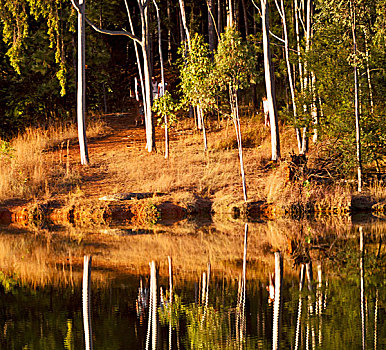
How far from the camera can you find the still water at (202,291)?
27.3ft

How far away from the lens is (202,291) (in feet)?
36.1

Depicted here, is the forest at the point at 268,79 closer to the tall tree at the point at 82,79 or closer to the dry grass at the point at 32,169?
the tall tree at the point at 82,79

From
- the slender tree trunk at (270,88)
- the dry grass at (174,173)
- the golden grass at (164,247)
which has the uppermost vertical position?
the slender tree trunk at (270,88)

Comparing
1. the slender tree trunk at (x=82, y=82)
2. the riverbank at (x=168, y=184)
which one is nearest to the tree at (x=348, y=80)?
the riverbank at (x=168, y=184)

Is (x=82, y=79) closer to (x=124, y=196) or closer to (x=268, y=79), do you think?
(x=124, y=196)

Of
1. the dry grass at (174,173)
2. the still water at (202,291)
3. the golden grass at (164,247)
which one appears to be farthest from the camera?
the dry grass at (174,173)

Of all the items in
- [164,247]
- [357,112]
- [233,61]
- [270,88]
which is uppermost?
[233,61]

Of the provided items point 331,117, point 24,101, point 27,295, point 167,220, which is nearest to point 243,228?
point 167,220

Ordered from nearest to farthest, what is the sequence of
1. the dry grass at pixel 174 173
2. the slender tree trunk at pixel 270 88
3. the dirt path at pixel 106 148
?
the dry grass at pixel 174 173
the dirt path at pixel 106 148
the slender tree trunk at pixel 270 88

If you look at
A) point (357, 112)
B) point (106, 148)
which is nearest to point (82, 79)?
point (106, 148)

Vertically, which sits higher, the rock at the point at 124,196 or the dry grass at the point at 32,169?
the dry grass at the point at 32,169

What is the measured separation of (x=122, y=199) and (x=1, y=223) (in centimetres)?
386

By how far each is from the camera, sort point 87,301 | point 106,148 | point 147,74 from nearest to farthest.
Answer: point 87,301, point 147,74, point 106,148

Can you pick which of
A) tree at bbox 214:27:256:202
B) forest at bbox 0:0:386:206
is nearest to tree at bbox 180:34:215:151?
forest at bbox 0:0:386:206
